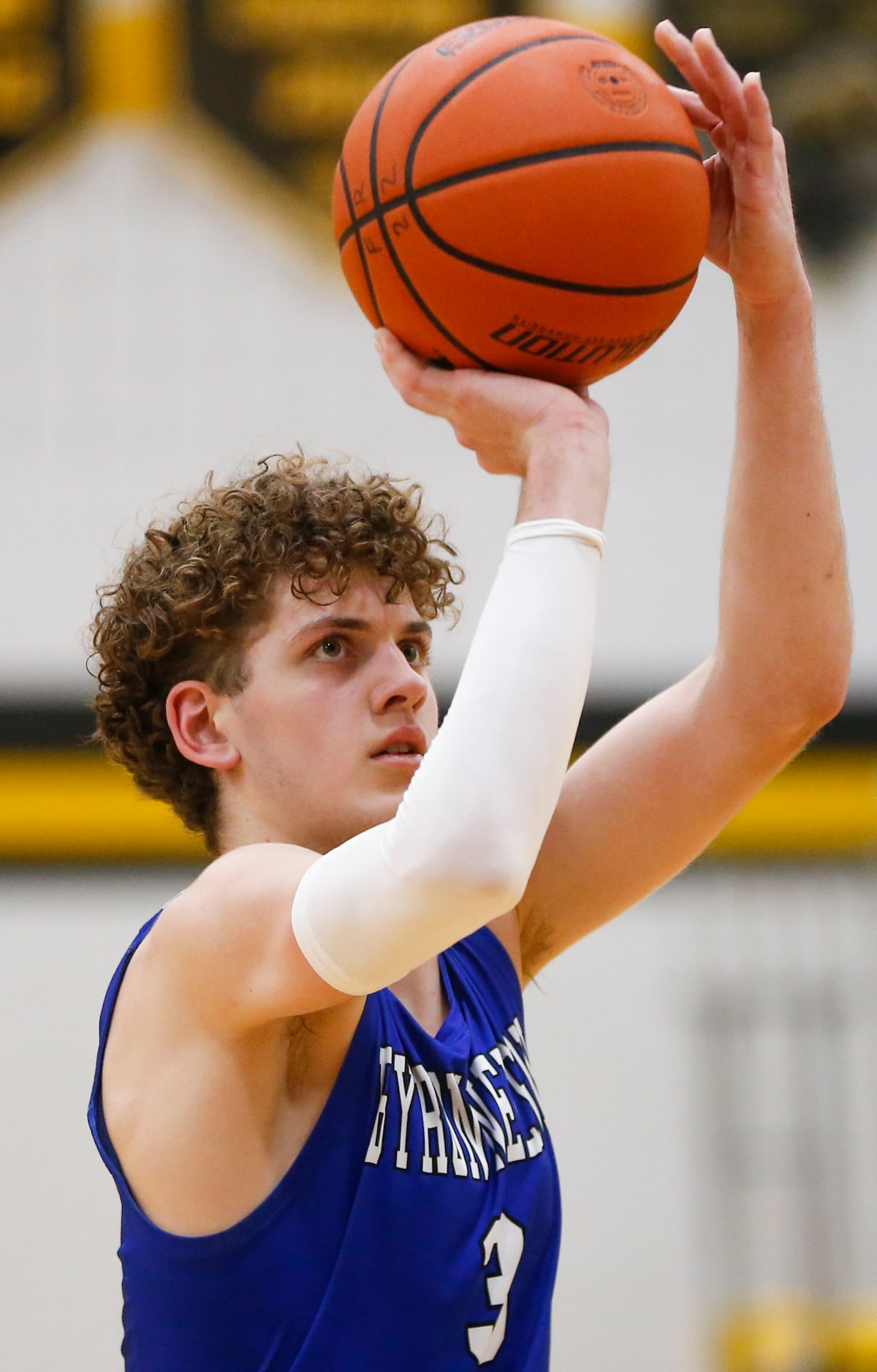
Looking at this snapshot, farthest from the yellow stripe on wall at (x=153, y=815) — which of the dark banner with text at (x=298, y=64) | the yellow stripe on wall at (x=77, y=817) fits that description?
the dark banner with text at (x=298, y=64)

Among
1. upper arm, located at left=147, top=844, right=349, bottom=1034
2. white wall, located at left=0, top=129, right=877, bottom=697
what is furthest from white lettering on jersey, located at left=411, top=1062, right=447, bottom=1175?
white wall, located at left=0, top=129, right=877, bottom=697

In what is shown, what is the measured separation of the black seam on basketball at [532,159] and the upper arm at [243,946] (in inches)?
29.4

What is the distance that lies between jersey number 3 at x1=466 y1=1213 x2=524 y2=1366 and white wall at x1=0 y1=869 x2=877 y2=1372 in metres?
3.44

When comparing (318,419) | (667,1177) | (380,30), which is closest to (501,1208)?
(667,1177)

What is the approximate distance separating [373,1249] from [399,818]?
1.83ft

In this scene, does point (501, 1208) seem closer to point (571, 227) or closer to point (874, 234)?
point (571, 227)

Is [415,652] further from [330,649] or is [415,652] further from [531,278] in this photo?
[531,278]

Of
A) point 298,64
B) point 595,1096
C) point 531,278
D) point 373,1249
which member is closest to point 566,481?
point 531,278

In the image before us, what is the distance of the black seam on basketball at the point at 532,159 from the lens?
5.48 feet

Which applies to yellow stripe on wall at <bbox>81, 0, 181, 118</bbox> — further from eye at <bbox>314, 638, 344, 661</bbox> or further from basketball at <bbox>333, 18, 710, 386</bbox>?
eye at <bbox>314, 638, 344, 661</bbox>

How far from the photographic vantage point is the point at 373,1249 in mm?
1691

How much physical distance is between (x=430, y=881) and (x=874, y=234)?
5.13 m

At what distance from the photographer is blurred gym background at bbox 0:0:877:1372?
5.28 meters

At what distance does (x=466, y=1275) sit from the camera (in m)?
1.72
